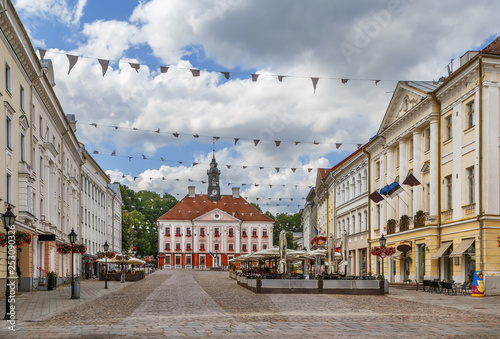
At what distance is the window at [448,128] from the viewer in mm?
34228

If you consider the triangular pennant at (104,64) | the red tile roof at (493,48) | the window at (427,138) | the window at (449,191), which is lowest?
the window at (449,191)

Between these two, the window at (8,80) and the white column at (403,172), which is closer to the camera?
the window at (8,80)

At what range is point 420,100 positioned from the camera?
37375 mm

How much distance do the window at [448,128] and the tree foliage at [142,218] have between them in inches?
2748

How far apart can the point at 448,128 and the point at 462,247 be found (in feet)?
22.4

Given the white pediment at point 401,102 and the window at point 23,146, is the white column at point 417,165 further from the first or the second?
the window at point 23,146

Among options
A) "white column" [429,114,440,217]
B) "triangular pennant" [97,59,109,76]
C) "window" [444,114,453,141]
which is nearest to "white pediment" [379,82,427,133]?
"white column" [429,114,440,217]

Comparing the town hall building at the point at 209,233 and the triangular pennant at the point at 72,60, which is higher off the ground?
the triangular pennant at the point at 72,60

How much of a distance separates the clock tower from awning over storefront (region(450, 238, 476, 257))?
3446 inches

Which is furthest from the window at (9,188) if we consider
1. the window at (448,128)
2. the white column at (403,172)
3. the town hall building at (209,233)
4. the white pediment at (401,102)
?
the town hall building at (209,233)

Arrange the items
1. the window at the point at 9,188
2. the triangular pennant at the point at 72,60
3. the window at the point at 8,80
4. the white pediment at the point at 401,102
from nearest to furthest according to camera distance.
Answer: the triangular pennant at the point at 72,60 < the window at the point at 8,80 < the window at the point at 9,188 < the white pediment at the point at 401,102

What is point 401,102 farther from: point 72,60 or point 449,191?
point 72,60

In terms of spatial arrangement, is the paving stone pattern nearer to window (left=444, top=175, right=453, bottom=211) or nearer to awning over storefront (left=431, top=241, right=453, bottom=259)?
awning over storefront (left=431, top=241, right=453, bottom=259)

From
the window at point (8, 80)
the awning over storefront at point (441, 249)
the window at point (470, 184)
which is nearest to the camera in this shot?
the window at point (8, 80)
